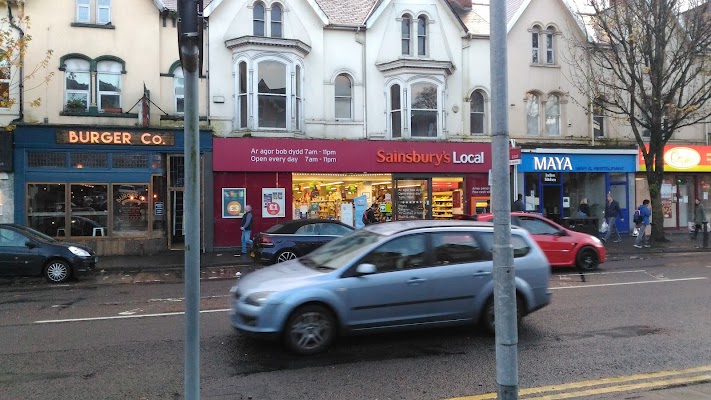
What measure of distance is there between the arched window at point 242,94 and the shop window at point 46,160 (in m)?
6.08

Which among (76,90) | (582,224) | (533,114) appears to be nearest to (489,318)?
(582,224)

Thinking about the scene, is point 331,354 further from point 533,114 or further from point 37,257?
point 533,114

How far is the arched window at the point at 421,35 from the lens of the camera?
73.6ft

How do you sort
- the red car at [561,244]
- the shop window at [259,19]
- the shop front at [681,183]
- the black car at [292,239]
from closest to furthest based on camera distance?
the red car at [561,244] → the black car at [292,239] → the shop window at [259,19] → the shop front at [681,183]

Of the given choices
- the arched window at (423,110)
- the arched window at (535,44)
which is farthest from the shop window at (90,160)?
the arched window at (535,44)

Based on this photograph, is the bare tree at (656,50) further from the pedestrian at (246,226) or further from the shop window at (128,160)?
the shop window at (128,160)

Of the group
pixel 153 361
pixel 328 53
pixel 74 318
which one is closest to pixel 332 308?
pixel 153 361

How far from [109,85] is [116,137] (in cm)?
209

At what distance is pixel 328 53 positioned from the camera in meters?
21.6

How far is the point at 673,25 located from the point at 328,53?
12.5 m

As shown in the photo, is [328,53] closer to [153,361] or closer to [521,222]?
[521,222]

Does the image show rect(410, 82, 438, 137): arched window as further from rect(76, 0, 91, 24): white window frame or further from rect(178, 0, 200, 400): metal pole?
rect(178, 0, 200, 400): metal pole

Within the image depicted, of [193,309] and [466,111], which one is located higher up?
[466,111]

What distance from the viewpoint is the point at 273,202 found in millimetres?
20484
